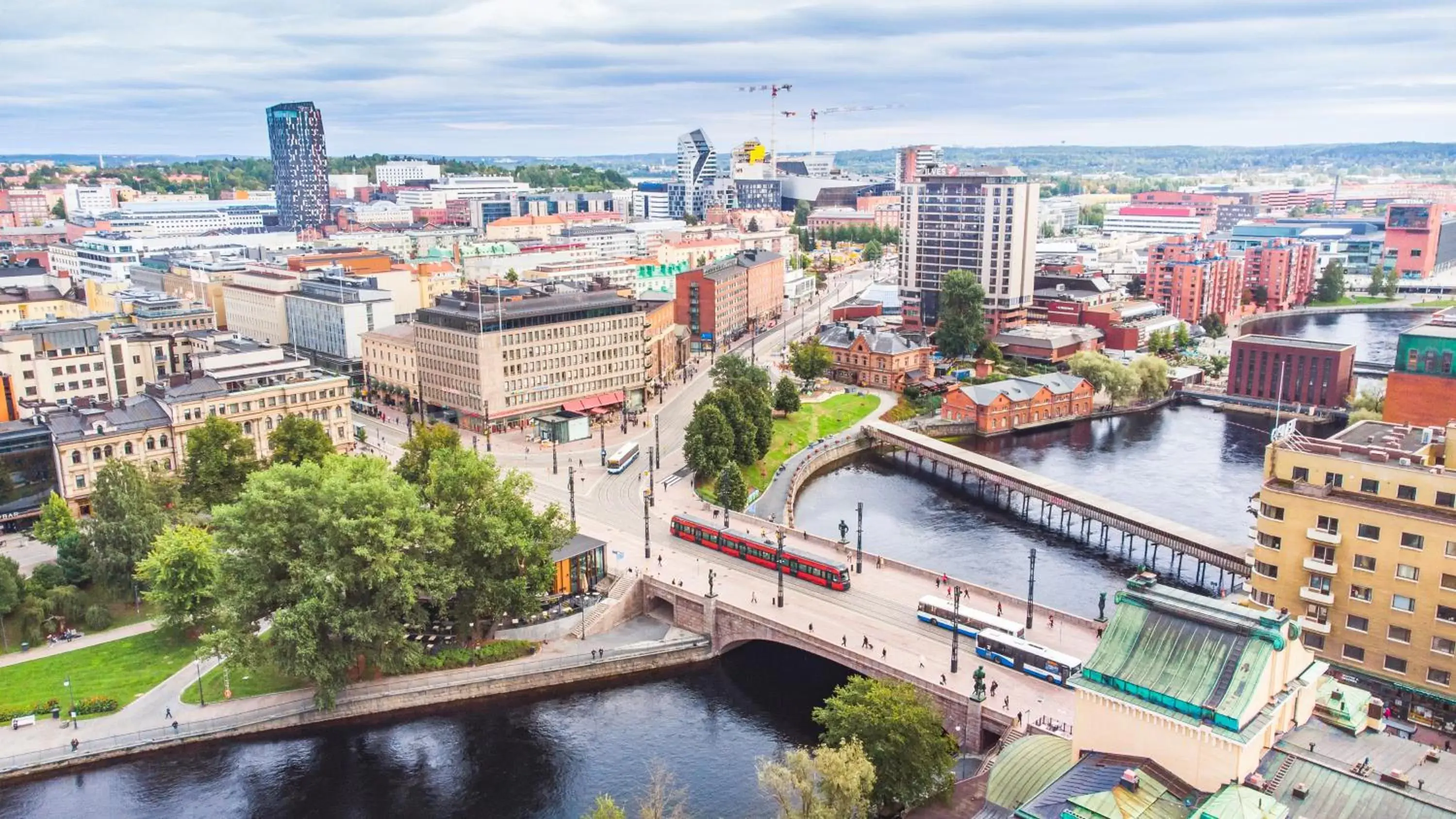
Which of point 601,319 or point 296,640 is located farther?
point 601,319

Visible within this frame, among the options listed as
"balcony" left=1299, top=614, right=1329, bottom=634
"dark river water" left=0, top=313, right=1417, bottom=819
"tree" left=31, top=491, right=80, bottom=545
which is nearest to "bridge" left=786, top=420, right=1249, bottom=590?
"dark river water" left=0, top=313, right=1417, bottom=819

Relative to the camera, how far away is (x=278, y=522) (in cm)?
7450

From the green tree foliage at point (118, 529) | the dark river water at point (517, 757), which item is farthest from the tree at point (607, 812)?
the green tree foliage at point (118, 529)

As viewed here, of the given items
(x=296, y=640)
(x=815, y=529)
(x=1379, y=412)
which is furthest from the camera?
(x=1379, y=412)

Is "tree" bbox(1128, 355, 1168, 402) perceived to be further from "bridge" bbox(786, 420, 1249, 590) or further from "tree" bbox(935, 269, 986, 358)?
"bridge" bbox(786, 420, 1249, 590)

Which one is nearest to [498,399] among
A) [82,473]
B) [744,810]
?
[82,473]

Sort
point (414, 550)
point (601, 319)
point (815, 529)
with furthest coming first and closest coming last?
Result: point (601, 319), point (815, 529), point (414, 550)

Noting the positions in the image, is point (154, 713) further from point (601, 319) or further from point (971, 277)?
point (971, 277)

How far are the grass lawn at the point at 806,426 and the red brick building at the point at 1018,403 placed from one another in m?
13.7

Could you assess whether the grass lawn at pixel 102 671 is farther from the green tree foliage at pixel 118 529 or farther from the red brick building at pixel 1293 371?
the red brick building at pixel 1293 371

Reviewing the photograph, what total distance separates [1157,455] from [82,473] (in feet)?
432

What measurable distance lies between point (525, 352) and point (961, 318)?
289 ft

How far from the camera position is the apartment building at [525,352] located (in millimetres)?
140875

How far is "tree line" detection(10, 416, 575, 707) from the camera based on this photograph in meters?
73.3
